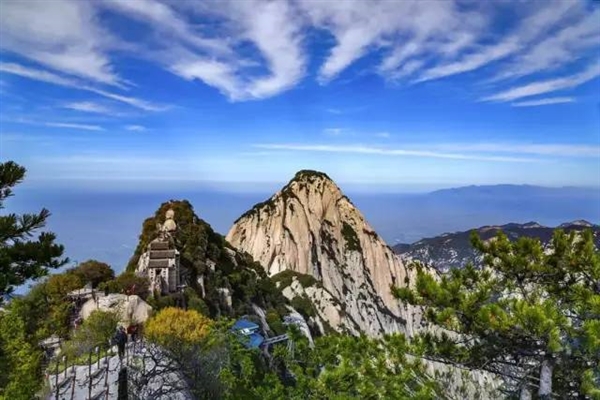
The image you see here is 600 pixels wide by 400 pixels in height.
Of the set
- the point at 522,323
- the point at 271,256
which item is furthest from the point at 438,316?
the point at 271,256

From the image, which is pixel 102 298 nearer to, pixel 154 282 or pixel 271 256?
pixel 154 282

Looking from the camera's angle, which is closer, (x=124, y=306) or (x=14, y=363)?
(x=14, y=363)

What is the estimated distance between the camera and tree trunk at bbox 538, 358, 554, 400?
8156 millimetres

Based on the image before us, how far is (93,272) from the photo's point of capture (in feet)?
98.5

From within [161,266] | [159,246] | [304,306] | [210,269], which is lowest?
[304,306]

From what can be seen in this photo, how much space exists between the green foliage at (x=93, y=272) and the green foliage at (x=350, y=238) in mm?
51191

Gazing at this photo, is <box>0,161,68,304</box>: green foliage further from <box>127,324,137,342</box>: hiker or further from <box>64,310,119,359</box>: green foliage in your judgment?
<box>127,324,137,342</box>: hiker

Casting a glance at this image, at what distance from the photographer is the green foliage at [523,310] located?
7.59 m

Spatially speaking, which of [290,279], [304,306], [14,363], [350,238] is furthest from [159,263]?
[350,238]

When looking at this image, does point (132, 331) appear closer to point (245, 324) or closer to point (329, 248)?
point (245, 324)

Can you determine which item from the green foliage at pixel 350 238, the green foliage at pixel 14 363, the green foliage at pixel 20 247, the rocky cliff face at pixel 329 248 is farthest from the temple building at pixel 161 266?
the green foliage at pixel 350 238

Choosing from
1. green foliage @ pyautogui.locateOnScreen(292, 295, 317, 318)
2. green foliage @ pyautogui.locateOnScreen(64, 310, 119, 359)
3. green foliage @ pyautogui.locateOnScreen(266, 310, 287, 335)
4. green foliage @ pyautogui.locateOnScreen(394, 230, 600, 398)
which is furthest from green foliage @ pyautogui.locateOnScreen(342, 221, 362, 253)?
green foliage @ pyautogui.locateOnScreen(394, 230, 600, 398)

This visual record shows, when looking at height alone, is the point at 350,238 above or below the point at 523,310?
below

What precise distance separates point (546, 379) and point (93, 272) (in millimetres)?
28517
